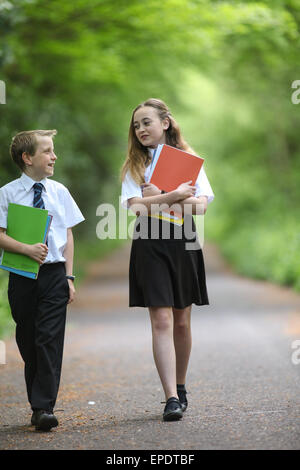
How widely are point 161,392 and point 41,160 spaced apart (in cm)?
230

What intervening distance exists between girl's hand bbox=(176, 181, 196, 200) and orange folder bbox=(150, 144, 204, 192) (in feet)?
0.17

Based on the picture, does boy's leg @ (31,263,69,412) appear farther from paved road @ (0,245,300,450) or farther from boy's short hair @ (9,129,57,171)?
boy's short hair @ (9,129,57,171)

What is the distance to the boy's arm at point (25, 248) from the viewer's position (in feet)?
14.6

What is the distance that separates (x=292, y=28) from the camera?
11953 mm

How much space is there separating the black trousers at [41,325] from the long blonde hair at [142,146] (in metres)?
0.83

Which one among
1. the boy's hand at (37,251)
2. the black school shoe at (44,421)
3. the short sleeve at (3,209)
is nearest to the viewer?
the black school shoe at (44,421)

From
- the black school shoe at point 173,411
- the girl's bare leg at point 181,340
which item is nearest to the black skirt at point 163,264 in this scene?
the girl's bare leg at point 181,340

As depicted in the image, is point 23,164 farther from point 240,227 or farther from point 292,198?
point 240,227

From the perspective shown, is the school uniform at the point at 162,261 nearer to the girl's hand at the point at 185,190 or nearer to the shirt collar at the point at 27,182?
the girl's hand at the point at 185,190

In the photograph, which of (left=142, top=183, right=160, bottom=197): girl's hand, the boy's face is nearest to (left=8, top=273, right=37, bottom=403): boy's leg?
the boy's face

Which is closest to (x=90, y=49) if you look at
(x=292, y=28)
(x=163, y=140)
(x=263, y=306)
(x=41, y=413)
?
(x=292, y=28)

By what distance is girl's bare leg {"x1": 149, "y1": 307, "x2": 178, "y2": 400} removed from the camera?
4594 millimetres

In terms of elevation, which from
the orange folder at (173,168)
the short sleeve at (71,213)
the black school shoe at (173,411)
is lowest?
the black school shoe at (173,411)

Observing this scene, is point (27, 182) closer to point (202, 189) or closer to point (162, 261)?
point (162, 261)
